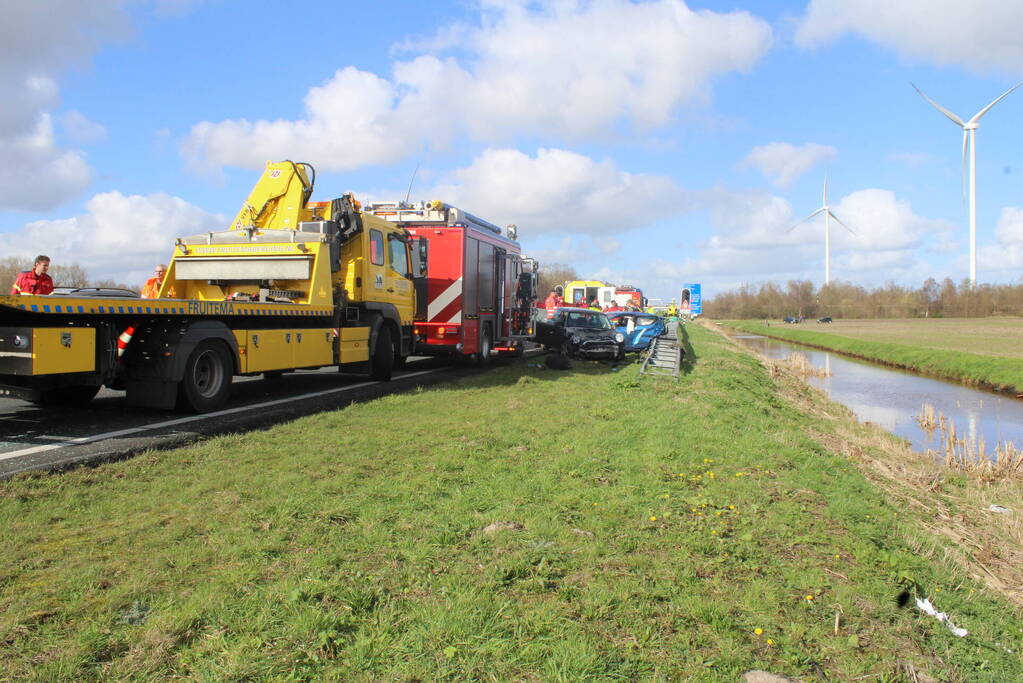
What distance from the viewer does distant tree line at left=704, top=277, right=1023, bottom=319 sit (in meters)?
101

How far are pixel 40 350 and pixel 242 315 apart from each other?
273 centimetres

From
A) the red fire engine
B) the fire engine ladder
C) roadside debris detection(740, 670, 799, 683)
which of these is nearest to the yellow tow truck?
the red fire engine

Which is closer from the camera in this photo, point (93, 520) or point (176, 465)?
point (93, 520)

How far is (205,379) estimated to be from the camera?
9242mm

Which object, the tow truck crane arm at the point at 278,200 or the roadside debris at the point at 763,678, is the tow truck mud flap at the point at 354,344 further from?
the roadside debris at the point at 763,678

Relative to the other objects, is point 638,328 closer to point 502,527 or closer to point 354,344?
point 354,344

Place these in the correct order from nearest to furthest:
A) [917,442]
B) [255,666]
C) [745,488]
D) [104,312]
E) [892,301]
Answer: [255,666] → [745,488] → [104,312] → [917,442] → [892,301]

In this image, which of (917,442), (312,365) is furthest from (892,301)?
(312,365)

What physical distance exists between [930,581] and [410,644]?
3873 mm

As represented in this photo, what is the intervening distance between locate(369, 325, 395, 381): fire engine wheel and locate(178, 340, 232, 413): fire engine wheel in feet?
13.1

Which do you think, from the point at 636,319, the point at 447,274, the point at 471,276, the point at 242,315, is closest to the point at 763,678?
the point at 242,315

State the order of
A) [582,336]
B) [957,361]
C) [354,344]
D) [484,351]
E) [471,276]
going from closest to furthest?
[354,344] → [471,276] → [484,351] → [582,336] → [957,361]

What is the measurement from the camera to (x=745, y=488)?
681 centimetres

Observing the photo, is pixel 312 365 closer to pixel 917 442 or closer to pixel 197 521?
pixel 197 521
